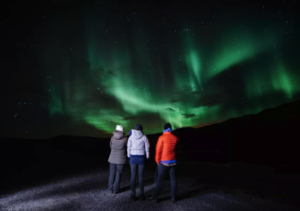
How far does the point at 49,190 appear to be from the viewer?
26.2 ft

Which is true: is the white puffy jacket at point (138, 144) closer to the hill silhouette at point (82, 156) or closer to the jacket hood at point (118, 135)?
the jacket hood at point (118, 135)

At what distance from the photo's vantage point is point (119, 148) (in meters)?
6.45

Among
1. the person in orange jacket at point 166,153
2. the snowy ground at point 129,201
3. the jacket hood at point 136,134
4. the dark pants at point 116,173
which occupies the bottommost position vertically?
the snowy ground at point 129,201

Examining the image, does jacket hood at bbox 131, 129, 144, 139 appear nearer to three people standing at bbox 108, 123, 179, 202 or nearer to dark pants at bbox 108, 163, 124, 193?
three people standing at bbox 108, 123, 179, 202

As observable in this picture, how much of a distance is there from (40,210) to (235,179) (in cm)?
776

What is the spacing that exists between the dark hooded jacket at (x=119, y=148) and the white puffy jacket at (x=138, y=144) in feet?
1.91

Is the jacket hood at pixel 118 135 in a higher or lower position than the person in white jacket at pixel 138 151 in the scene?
higher

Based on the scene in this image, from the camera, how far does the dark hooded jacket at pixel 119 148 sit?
6.41m

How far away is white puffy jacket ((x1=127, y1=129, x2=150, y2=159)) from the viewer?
584cm

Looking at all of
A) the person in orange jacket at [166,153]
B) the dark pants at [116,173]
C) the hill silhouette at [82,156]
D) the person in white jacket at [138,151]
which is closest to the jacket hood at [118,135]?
the person in white jacket at [138,151]

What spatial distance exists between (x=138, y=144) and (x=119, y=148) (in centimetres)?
91

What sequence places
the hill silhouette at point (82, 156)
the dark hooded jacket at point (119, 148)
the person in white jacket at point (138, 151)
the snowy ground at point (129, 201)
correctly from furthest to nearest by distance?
the hill silhouette at point (82, 156) < the dark hooded jacket at point (119, 148) < the person in white jacket at point (138, 151) < the snowy ground at point (129, 201)

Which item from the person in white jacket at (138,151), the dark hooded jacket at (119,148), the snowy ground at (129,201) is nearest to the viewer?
the snowy ground at (129,201)

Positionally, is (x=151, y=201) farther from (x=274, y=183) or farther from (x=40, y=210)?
(x=274, y=183)
